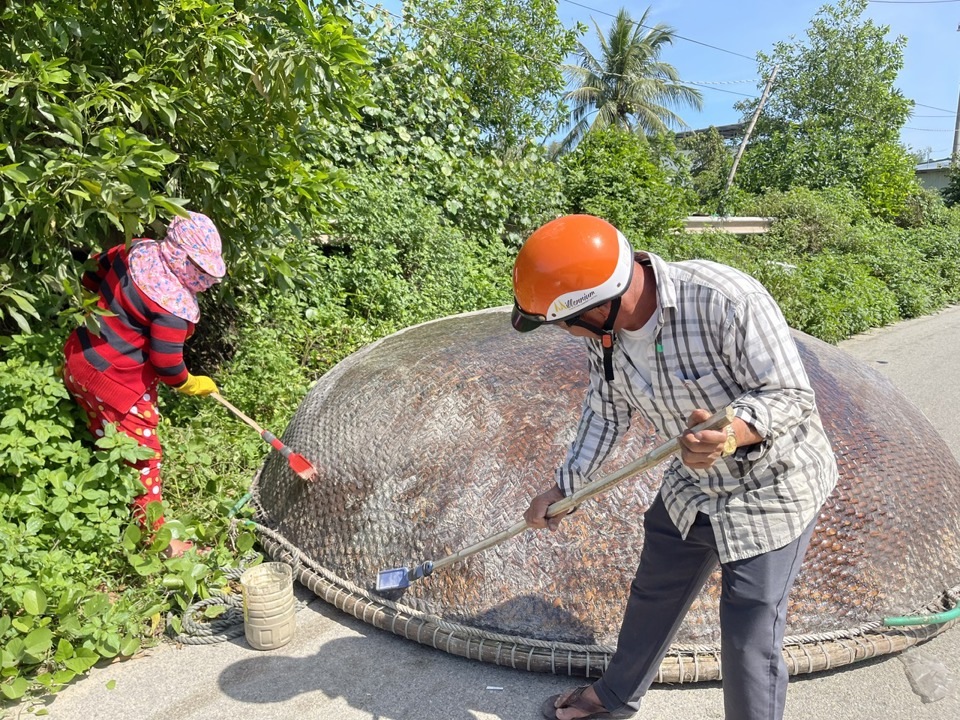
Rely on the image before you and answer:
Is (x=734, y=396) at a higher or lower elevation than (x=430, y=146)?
lower

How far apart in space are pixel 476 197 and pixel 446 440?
200 inches

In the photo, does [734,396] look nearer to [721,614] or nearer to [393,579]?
[721,614]

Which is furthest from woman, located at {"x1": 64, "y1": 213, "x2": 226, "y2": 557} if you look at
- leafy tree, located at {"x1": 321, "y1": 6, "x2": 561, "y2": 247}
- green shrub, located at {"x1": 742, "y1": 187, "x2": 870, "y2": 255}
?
green shrub, located at {"x1": 742, "y1": 187, "x2": 870, "y2": 255}

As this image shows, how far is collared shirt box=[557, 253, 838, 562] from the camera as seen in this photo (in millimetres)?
1472

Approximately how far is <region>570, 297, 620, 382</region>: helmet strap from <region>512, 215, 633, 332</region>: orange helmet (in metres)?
0.06

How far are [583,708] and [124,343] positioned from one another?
2.24m

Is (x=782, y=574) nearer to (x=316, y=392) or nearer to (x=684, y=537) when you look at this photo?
Answer: (x=684, y=537)

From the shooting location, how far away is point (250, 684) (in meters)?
2.36

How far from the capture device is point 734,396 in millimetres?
1605

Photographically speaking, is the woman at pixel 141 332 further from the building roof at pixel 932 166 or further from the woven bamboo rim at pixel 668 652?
the building roof at pixel 932 166

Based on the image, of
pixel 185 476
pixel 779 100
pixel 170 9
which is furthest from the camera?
pixel 779 100

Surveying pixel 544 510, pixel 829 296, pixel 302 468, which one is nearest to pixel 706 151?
pixel 829 296

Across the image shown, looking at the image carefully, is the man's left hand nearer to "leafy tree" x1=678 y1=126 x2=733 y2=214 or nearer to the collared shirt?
the collared shirt

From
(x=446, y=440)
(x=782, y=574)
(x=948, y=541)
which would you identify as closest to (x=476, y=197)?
(x=446, y=440)
